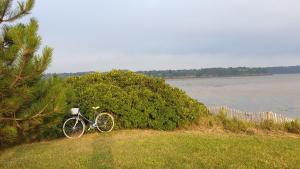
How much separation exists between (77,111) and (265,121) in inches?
228

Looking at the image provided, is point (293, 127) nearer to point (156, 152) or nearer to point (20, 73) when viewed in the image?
point (156, 152)

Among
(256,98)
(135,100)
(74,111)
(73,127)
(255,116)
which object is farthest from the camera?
(256,98)

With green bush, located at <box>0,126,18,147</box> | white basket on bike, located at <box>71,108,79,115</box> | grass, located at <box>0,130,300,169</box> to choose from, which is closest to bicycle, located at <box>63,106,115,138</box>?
white basket on bike, located at <box>71,108,79,115</box>

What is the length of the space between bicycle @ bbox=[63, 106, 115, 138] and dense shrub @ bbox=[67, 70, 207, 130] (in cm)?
24

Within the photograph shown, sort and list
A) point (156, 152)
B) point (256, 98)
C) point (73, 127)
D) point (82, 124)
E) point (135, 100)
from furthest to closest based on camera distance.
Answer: point (256, 98) → point (135, 100) → point (82, 124) → point (73, 127) → point (156, 152)

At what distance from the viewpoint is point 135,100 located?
41.8 ft

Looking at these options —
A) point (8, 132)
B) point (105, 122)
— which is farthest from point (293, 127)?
point (8, 132)

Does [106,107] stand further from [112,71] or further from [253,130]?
[253,130]

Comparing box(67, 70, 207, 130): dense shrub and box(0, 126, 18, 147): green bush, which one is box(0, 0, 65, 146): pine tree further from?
box(67, 70, 207, 130): dense shrub

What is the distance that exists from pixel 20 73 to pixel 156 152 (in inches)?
126

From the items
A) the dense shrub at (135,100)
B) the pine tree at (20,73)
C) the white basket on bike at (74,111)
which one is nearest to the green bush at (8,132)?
the pine tree at (20,73)

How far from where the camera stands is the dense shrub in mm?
12477

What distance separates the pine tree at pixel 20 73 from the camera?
27.7 feet

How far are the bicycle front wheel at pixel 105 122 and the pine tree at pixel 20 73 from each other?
8.80ft
